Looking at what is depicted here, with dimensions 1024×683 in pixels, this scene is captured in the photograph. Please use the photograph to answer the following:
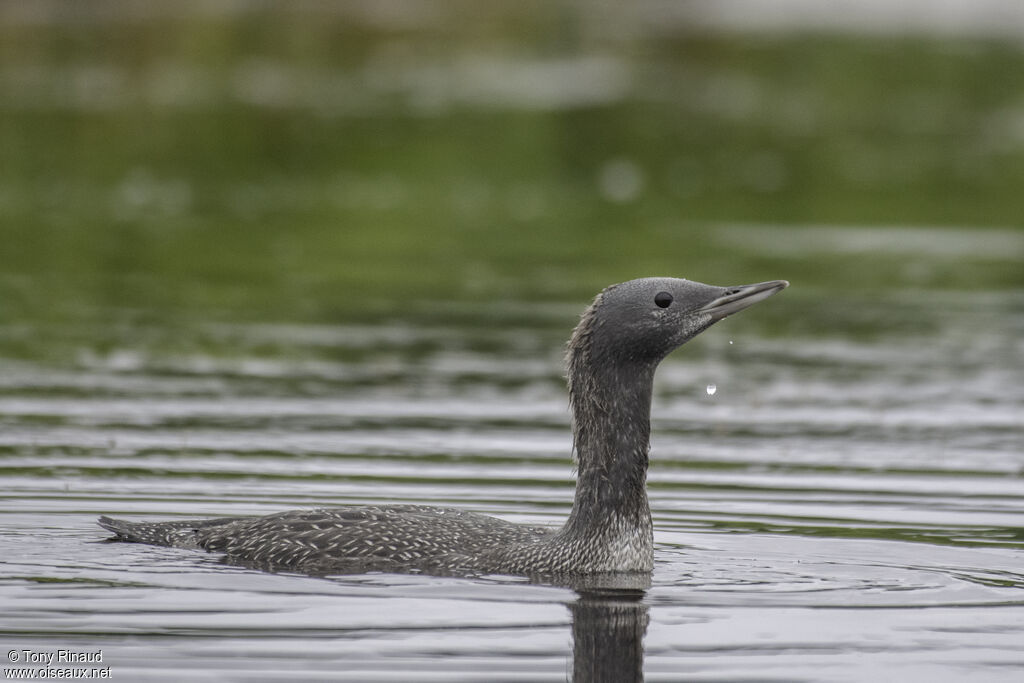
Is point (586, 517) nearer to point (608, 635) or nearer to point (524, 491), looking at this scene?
point (608, 635)

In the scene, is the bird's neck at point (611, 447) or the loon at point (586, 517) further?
the bird's neck at point (611, 447)

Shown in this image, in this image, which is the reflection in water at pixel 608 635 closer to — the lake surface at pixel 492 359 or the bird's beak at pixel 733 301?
the lake surface at pixel 492 359

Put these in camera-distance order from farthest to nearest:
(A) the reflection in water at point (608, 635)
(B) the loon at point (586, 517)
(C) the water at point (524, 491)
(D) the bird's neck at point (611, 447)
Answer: (D) the bird's neck at point (611, 447) < (B) the loon at point (586, 517) < (C) the water at point (524, 491) < (A) the reflection in water at point (608, 635)

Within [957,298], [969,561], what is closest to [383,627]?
[969,561]

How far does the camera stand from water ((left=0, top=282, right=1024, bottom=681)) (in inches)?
301

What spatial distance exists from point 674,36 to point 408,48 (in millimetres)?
10517

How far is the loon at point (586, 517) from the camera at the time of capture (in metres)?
8.77

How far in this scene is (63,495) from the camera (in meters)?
10.3

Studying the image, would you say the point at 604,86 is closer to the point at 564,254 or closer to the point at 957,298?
the point at 564,254

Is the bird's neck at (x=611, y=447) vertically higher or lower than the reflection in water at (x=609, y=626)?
higher

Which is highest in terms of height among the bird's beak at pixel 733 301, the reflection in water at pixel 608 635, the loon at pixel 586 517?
the bird's beak at pixel 733 301

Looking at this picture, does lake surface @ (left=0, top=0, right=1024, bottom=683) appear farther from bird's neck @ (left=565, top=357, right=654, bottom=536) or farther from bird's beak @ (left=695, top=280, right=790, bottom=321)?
bird's beak @ (left=695, top=280, right=790, bottom=321)

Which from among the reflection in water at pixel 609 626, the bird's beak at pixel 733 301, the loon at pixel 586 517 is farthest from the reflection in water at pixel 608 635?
the bird's beak at pixel 733 301

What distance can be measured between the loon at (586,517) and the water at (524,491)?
5.9 inches
